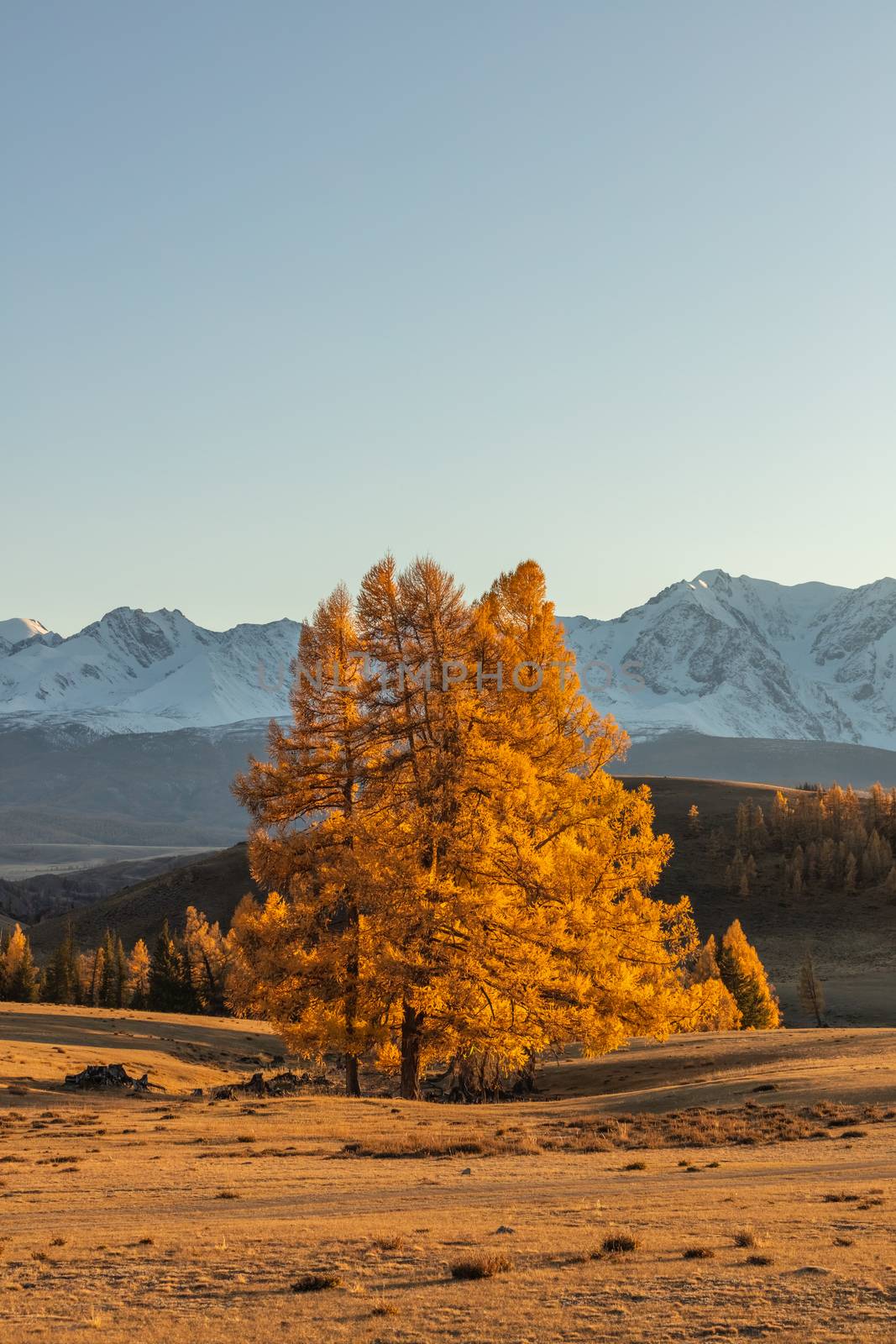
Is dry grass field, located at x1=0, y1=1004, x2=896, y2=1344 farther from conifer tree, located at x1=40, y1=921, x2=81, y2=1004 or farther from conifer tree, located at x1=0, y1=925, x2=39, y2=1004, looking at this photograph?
conifer tree, located at x1=0, y1=925, x2=39, y2=1004

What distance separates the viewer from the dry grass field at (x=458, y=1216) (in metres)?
10.6

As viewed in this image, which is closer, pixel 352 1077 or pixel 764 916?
pixel 352 1077

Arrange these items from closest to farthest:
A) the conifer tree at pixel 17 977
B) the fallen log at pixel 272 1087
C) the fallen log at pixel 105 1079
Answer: the fallen log at pixel 105 1079 → the fallen log at pixel 272 1087 → the conifer tree at pixel 17 977

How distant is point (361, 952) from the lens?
93.7ft

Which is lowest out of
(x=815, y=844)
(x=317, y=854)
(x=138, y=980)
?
(x=138, y=980)

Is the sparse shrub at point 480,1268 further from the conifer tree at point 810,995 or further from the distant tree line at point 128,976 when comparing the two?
the conifer tree at point 810,995

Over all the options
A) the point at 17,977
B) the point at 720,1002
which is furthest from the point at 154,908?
the point at 720,1002

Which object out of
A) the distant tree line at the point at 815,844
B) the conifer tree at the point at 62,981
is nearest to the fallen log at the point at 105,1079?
the conifer tree at the point at 62,981

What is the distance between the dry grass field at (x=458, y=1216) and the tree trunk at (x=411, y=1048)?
3.16ft

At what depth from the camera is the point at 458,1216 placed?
49.2ft

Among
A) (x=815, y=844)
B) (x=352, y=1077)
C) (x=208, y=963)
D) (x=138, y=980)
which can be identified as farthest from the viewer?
(x=815, y=844)

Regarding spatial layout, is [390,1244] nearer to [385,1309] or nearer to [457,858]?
[385,1309]

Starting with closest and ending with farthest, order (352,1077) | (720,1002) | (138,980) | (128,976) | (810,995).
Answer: (352,1077) → (720,1002) → (810,995) → (128,976) → (138,980)

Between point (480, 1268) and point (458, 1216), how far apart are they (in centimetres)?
338
